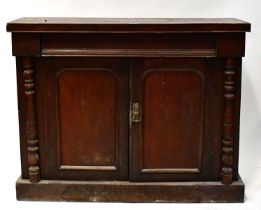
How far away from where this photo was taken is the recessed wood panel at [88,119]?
289 centimetres

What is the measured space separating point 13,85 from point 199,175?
138 centimetres

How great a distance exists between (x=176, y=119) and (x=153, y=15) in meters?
0.86

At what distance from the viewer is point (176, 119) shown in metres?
2.93

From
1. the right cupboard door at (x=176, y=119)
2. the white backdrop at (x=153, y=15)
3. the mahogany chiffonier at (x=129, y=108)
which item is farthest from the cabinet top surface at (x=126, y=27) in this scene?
the white backdrop at (x=153, y=15)

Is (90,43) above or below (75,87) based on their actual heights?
above

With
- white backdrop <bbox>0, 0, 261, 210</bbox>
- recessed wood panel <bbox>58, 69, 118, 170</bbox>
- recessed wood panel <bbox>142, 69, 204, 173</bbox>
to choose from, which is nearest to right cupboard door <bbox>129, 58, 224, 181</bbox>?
recessed wood panel <bbox>142, 69, 204, 173</bbox>

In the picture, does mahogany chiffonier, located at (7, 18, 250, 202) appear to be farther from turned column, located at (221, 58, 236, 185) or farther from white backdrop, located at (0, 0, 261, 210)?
white backdrop, located at (0, 0, 261, 210)

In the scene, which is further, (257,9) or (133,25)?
(257,9)

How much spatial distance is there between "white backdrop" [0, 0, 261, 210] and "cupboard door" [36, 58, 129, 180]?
46cm

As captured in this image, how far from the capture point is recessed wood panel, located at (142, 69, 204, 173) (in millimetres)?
2881
